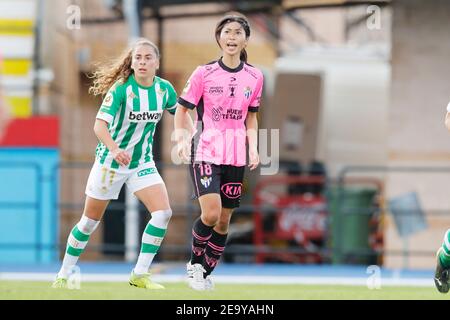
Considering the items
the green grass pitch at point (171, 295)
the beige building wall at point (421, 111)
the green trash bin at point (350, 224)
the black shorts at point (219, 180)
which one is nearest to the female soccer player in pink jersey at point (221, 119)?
the black shorts at point (219, 180)

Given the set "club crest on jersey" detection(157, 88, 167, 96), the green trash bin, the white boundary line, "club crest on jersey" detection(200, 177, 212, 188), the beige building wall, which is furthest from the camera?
the beige building wall

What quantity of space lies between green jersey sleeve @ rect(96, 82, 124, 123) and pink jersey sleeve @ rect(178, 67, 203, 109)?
1.57 ft

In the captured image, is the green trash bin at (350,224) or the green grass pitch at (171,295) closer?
the green grass pitch at (171,295)

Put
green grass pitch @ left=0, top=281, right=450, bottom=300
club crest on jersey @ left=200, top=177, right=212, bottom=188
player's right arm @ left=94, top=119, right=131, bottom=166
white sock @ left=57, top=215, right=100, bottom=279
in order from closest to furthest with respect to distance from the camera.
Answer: green grass pitch @ left=0, top=281, right=450, bottom=300
player's right arm @ left=94, top=119, right=131, bottom=166
club crest on jersey @ left=200, top=177, right=212, bottom=188
white sock @ left=57, top=215, right=100, bottom=279

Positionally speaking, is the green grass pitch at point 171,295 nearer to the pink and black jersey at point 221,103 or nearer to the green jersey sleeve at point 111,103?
the pink and black jersey at point 221,103

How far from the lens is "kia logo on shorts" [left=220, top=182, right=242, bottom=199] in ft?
34.7

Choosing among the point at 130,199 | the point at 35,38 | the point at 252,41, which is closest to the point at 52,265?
the point at 130,199

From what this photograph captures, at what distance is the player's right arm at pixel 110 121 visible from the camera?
1018cm

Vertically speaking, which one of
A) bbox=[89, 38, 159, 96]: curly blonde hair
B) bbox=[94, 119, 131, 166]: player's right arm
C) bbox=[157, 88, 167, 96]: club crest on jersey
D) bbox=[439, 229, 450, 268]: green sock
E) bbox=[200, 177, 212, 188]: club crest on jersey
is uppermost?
bbox=[89, 38, 159, 96]: curly blonde hair

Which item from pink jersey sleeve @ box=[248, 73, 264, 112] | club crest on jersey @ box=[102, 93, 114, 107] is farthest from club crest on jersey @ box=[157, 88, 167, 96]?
pink jersey sleeve @ box=[248, 73, 264, 112]

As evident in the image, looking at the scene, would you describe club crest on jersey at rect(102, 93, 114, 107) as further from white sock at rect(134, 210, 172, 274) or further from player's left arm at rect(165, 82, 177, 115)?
white sock at rect(134, 210, 172, 274)

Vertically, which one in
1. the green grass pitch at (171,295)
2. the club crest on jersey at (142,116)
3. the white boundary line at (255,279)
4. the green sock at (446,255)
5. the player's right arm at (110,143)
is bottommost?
the white boundary line at (255,279)

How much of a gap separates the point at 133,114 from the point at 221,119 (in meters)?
0.66

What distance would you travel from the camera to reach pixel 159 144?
19547mm
